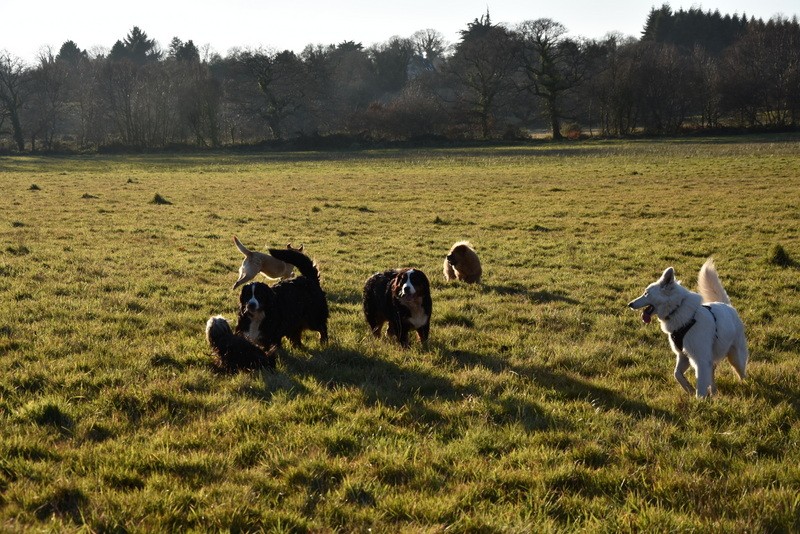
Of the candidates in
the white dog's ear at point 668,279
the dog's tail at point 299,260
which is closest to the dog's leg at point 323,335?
the dog's tail at point 299,260

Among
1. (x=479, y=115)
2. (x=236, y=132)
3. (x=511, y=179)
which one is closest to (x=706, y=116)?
(x=479, y=115)

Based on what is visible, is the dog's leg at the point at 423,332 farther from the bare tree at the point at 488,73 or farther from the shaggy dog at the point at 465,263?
the bare tree at the point at 488,73

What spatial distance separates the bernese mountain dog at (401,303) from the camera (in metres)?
7.60

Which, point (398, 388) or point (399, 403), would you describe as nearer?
point (399, 403)

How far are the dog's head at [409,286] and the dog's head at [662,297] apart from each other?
2440mm

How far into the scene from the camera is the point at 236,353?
21.6ft

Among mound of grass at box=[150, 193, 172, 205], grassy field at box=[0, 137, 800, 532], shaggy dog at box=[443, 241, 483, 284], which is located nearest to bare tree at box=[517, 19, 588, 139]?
mound of grass at box=[150, 193, 172, 205]

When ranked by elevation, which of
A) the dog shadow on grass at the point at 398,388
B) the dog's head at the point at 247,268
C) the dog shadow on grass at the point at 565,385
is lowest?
the dog shadow on grass at the point at 565,385

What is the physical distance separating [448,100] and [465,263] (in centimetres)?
5890

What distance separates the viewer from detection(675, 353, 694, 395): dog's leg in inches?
248

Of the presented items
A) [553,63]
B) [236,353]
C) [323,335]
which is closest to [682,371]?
[323,335]

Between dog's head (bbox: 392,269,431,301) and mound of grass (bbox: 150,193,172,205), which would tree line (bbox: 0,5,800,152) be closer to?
mound of grass (bbox: 150,193,172,205)

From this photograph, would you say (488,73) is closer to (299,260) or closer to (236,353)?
(299,260)

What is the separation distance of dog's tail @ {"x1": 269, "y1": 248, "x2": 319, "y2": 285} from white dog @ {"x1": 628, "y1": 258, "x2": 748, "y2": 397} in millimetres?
3935
